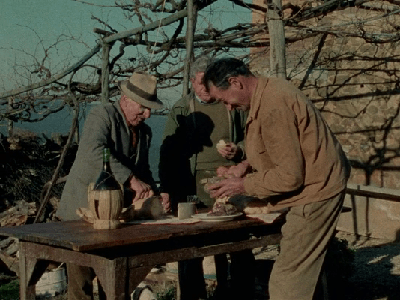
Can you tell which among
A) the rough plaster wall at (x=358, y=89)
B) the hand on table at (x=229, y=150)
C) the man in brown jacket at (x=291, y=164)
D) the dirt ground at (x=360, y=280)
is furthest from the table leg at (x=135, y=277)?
the rough plaster wall at (x=358, y=89)

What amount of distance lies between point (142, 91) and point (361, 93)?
678cm

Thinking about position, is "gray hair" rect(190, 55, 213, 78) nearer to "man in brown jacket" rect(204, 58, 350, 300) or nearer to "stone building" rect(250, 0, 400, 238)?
"man in brown jacket" rect(204, 58, 350, 300)

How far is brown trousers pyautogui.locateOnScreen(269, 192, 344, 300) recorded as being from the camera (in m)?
3.61

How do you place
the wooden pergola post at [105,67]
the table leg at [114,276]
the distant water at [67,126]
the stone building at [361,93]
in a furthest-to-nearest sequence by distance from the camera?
the distant water at [67,126] < the stone building at [361,93] < the wooden pergola post at [105,67] < the table leg at [114,276]

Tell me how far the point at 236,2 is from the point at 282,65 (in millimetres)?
1349

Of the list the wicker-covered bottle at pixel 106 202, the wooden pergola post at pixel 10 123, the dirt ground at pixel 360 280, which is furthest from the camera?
the wooden pergola post at pixel 10 123

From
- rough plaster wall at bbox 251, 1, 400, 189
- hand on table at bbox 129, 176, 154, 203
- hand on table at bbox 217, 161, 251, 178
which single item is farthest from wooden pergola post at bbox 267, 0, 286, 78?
rough plaster wall at bbox 251, 1, 400, 189

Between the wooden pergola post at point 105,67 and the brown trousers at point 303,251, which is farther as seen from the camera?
the wooden pergola post at point 105,67

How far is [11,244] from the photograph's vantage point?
8109 mm

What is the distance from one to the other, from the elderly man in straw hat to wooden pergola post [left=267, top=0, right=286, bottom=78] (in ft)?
5.26

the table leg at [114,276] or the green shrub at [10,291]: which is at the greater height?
the table leg at [114,276]

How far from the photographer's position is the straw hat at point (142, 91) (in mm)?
4352

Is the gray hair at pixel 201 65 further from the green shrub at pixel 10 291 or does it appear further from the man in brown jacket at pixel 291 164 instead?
the green shrub at pixel 10 291

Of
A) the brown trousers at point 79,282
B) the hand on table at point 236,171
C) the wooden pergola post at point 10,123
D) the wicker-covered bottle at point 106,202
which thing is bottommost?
the brown trousers at point 79,282
